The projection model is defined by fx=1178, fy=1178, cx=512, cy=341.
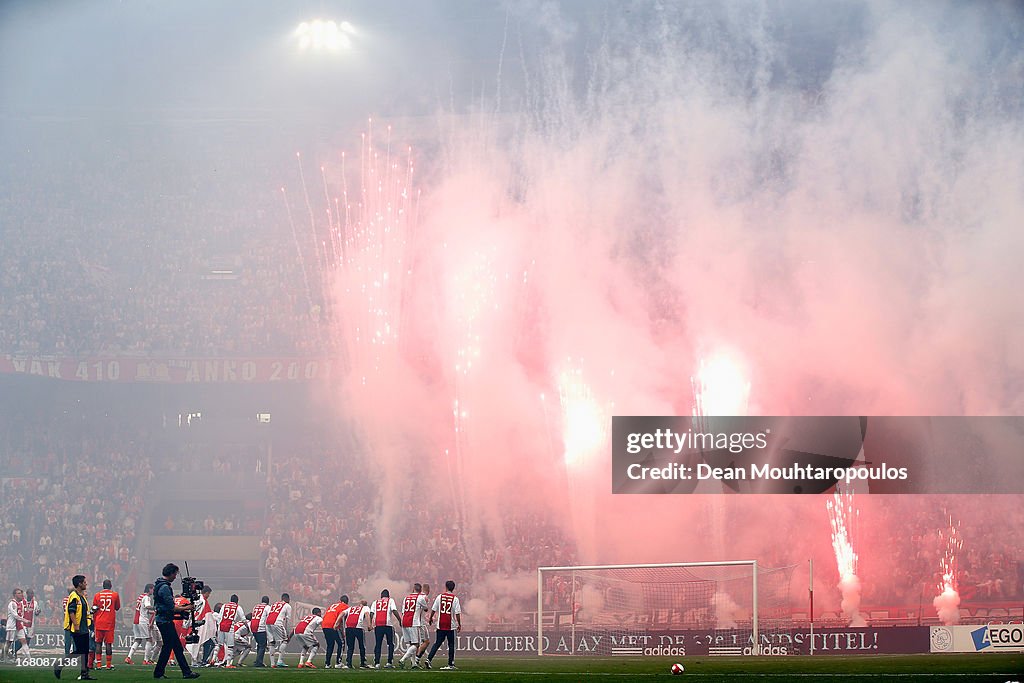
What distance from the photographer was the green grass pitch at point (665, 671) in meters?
11.1

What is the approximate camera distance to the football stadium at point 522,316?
17.0m

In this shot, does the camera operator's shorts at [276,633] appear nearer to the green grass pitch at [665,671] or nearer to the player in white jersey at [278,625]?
the player in white jersey at [278,625]

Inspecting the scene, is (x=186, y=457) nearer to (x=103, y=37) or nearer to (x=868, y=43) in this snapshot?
(x=103, y=37)

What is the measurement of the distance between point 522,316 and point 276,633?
21.4ft

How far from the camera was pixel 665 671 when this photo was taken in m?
12.3

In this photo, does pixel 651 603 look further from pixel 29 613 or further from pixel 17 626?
pixel 17 626

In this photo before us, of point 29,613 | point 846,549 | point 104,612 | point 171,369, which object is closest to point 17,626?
point 29,613

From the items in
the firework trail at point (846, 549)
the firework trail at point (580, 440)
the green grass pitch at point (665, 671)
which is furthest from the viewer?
the firework trail at point (580, 440)

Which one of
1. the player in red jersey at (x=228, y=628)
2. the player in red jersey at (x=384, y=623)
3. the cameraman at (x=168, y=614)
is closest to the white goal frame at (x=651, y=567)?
the player in red jersey at (x=384, y=623)

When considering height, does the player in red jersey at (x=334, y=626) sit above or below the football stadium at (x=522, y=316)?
below

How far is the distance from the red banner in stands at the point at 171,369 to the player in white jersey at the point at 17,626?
14.2 ft

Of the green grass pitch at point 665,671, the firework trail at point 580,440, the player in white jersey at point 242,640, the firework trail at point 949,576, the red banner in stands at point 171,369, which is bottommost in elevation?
the green grass pitch at point 665,671

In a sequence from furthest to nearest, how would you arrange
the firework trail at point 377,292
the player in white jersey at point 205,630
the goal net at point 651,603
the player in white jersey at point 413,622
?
1. the firework trail at point 377,292
2. the goal net at point 651,603
3. the player in white jersey at point 205,630
4. the player in white jersey at point 413,622

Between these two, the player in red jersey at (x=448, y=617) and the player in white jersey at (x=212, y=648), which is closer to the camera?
the player in red jersey at (x=448, y=617)
